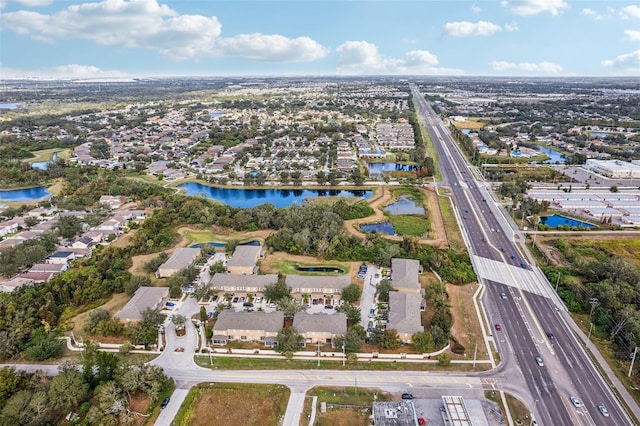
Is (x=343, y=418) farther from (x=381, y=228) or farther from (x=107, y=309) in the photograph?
(x=381, y=228)

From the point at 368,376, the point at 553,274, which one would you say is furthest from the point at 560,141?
the point at 368,376

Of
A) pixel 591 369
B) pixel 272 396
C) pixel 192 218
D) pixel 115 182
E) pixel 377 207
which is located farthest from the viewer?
pixel 115 182

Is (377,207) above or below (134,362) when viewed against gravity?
above

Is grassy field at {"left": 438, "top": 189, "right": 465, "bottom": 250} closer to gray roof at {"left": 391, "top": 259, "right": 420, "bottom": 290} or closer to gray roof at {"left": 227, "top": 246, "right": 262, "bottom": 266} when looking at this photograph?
gray roof at {"left": 391, "top": 259, "right": 420, "bottom": 290}

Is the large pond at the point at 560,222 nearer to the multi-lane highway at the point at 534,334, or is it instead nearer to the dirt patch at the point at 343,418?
the multi-lane highway at the point at 534,334

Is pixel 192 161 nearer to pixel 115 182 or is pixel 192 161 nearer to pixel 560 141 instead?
pixel 115 182

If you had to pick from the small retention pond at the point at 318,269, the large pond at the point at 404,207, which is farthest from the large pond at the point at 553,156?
the small retention pond at the point at 318,269

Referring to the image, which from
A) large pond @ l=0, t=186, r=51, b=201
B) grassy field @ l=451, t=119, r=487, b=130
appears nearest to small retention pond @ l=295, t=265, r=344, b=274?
large pond @ l=0, t=186, r=51, b=201
